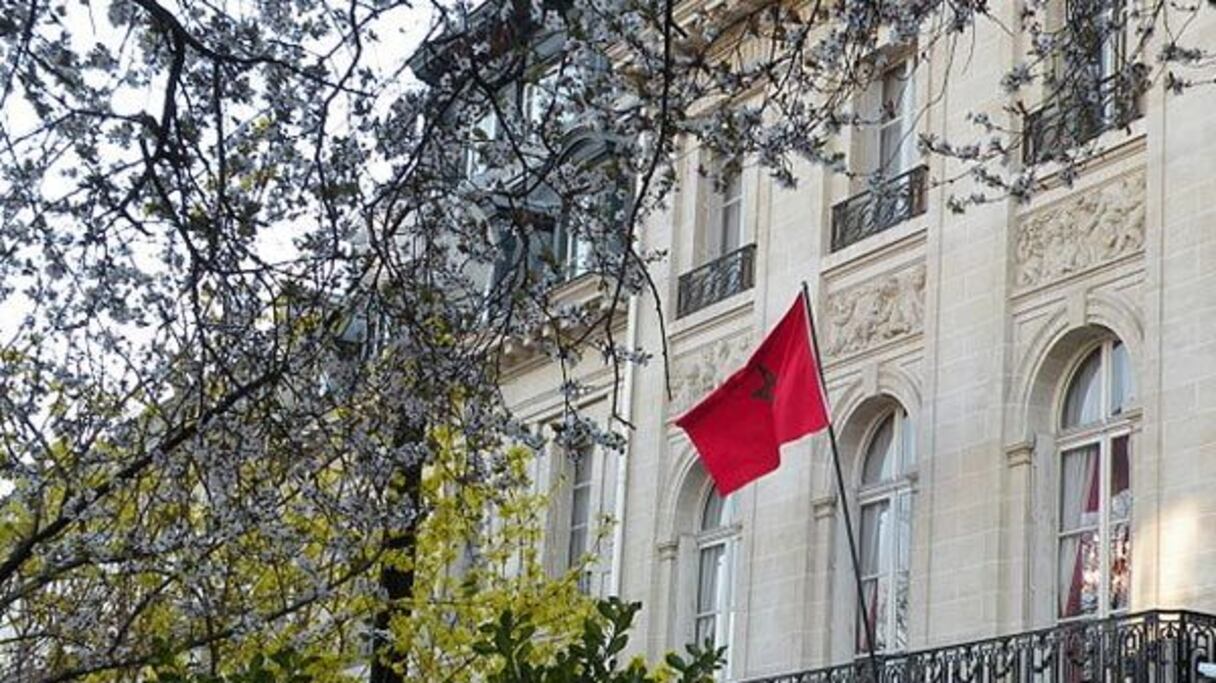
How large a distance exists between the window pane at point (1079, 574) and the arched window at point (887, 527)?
209 cm

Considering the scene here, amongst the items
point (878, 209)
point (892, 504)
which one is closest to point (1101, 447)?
point (892, 504)

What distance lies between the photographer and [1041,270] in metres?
22.7

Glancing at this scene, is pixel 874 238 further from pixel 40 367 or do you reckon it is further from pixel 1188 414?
pixel 40 367

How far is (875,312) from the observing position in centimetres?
2516

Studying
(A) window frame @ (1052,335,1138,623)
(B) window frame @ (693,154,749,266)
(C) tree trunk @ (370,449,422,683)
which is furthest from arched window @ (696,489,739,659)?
(A) window frame @ (1052,335,1138,623)

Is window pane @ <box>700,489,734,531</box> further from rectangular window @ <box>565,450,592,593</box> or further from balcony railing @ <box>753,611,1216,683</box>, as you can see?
balcony railing @ <box>753,611,1216,683</box>

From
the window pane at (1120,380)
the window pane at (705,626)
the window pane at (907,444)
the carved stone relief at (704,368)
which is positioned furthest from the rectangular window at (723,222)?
the window pane at (1120,380)

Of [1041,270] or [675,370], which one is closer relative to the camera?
[1041,270]

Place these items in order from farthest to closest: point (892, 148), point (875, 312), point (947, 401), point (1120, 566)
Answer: point (892, 148) < point (875, 312) < point (947, 401) < point (1120, 566)

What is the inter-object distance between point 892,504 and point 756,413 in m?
1.71

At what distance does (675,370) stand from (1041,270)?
663 cm

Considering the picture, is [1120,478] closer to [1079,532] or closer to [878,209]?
[1079,532]

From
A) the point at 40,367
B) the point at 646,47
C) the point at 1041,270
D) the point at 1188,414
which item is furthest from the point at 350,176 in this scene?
the point at 1041,270

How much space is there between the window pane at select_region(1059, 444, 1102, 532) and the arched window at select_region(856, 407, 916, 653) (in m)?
2.06
